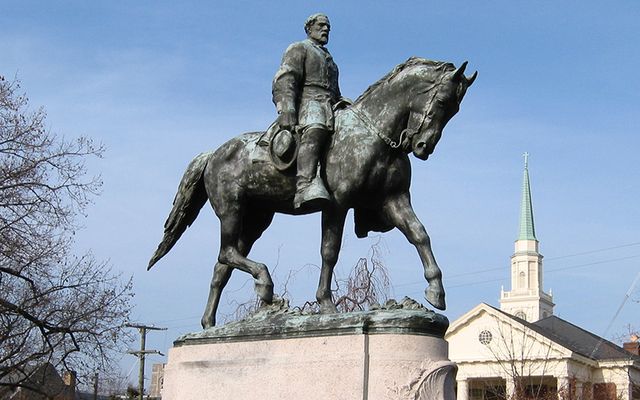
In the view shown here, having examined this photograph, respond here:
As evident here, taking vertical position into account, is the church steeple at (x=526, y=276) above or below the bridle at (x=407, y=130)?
above

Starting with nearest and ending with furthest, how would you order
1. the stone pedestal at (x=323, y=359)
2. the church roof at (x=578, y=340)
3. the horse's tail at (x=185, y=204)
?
the stone pedestal at (x=323, y=359) → the horse's tail at (x=185, y=204) → the church roof at (x=578, y=340)

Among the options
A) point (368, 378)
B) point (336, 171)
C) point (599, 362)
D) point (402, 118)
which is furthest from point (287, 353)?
point (599, 362)

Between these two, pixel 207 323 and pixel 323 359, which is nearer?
pixel 323 359

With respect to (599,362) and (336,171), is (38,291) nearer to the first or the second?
(336,171)

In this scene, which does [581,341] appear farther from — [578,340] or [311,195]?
[311,195]

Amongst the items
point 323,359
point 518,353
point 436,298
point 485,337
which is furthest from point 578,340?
point 323,359

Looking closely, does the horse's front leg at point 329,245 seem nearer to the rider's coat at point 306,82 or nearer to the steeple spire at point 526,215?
the rider's coat at point 306,82

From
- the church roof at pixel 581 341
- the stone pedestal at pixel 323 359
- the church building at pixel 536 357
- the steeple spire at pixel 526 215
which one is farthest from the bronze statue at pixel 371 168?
the steeple spire at pixel 526 215

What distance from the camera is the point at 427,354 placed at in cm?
872

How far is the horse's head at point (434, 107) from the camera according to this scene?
9555 mm

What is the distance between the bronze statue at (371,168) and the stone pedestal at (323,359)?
0.49m

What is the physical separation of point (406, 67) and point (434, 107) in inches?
25.5

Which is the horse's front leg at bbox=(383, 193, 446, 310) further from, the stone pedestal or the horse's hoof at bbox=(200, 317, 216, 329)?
the horse's hoof at bbox=(200, 317, 216, 329)

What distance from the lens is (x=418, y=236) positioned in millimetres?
9477
